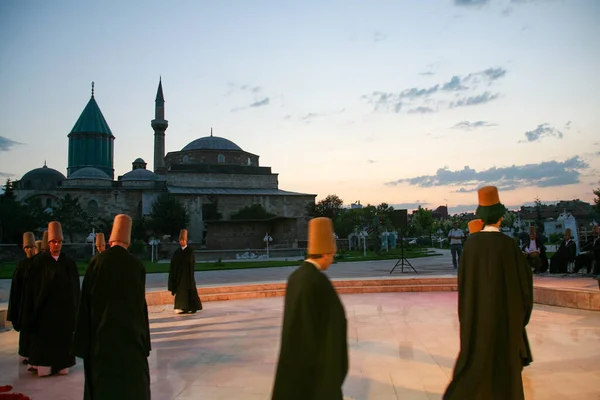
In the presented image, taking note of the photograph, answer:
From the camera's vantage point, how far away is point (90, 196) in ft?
178

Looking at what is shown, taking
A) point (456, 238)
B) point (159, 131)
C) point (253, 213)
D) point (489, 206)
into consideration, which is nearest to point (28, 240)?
point (489, 206)

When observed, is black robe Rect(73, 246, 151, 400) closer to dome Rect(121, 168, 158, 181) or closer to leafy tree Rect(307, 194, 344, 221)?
leafy tree Rect(307, 194, 344, 221)

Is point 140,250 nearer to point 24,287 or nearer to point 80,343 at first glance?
point 24,287

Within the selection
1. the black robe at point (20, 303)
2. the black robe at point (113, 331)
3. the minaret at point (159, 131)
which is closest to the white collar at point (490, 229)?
the black robe at point (113, 331)

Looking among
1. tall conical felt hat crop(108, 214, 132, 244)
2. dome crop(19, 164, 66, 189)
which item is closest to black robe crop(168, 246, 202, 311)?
tall conical felt hat crop(108, 214, 132, 244)

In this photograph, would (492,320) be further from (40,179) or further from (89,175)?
(40,179)

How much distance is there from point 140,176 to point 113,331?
189 ft

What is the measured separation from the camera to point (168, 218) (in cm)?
4694

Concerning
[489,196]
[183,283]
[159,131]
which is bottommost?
[183,283]

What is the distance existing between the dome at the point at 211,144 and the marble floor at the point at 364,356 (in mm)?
54518

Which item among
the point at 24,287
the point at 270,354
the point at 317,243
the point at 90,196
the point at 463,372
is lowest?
the point at 270,354

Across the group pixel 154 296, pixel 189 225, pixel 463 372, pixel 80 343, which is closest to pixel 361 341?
pixel 463 372

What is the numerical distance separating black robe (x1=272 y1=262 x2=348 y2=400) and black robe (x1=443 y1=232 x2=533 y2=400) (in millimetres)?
1331

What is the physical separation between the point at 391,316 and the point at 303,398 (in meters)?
6.42
